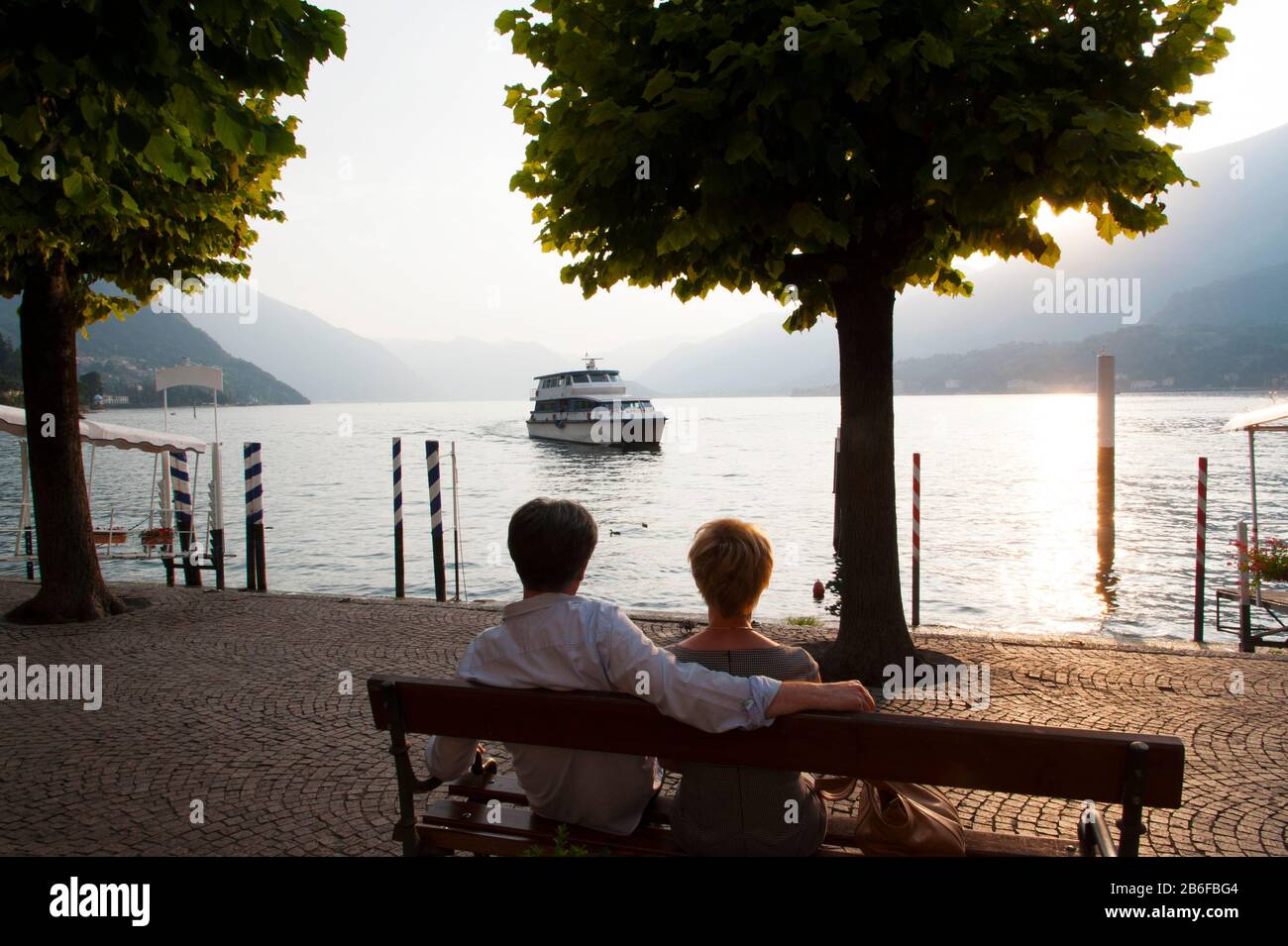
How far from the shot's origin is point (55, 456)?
34.7 feet

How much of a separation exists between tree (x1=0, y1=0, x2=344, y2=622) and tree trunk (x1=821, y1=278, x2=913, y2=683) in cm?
443

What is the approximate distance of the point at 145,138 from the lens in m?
4.78

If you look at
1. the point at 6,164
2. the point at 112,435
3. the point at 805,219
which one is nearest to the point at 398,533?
the point at 112,435

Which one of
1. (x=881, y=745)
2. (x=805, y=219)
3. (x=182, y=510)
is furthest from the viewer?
(x=182, y=510)

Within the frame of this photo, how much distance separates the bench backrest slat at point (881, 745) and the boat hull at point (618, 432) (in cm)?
5946

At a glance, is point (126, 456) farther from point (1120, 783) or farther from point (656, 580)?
point (1120, 783)

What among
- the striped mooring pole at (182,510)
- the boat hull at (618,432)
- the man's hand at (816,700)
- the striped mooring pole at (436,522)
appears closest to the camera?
the man's hand at (816,700)

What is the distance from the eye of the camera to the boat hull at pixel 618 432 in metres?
63.9

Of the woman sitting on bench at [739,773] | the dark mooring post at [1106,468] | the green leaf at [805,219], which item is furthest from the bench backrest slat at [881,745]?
the dark mooring post at [1106,468]

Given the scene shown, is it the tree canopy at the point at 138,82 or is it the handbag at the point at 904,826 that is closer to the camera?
the handbag at the point at 904,826

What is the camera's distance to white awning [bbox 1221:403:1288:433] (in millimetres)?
12516

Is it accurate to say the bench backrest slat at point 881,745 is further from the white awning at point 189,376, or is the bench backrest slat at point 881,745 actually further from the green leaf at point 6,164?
the white awning at point 189,376

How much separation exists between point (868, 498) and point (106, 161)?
5.75 m

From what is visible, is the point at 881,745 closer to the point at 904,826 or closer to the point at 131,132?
the point at 904,826
